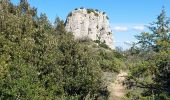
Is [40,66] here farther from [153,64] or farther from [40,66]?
[153,64]

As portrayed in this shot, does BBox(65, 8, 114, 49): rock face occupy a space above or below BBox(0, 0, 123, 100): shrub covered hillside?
above

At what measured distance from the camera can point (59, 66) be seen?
45375mm

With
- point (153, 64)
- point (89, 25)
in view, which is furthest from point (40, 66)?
point (89, 25)

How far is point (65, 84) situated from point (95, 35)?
A: 96.5m

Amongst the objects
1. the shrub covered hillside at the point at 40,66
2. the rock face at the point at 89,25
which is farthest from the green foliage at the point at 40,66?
the rock face at the point at 89,25

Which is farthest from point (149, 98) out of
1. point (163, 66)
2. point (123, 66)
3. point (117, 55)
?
point (117, 55)

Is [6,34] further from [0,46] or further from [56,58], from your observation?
[56,58]

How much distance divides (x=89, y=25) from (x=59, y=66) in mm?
99096

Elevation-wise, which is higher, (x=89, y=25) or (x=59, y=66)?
(x=89, y=25)

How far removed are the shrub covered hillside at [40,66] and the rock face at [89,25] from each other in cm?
8975

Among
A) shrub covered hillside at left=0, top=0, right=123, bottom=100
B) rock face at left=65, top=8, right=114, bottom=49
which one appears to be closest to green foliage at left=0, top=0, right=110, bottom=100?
shrub covered hillside at left=0, top=0, right=123, bottom=100

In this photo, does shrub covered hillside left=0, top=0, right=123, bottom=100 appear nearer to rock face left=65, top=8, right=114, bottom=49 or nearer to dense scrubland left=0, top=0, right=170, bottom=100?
dense scrubland left=0, top=0, right=170, bottom=100

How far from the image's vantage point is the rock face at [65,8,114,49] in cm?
14062

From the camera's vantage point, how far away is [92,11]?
146 metres
